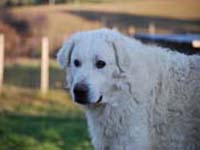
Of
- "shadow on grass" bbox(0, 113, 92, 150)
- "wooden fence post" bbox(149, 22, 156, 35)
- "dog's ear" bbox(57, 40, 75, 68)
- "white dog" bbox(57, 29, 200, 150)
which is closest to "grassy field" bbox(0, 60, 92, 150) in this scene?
"shadow on grass" bbox(0, 113, 92, 150)

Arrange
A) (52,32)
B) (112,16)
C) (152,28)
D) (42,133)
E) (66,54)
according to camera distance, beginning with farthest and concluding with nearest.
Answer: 1. (52,32)
2. (152,28)
3. (112,16)
4. (42,133)
5. (66,54)

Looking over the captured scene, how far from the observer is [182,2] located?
56.5 ft

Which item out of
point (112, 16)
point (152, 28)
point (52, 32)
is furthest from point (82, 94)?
point (52, 32)

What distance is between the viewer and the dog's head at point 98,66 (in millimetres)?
5758

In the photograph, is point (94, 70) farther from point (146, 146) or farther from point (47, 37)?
point (47, 37)

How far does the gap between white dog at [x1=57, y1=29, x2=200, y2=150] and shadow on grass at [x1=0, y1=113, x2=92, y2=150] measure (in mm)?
4156

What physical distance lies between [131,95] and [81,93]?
1.48 ft

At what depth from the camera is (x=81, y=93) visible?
5.75 metres

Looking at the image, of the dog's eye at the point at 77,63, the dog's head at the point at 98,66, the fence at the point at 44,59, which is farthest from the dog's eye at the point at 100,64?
the fence at the point at 44,59

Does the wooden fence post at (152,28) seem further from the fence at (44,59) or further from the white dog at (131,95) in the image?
the white dog at (131,95)

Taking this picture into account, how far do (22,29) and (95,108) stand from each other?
14.6 metres

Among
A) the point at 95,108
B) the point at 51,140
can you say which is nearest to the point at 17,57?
the point at 51,140

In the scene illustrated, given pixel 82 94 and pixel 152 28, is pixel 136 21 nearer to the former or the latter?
pixel 152 28

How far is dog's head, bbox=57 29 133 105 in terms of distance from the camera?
576 cm
